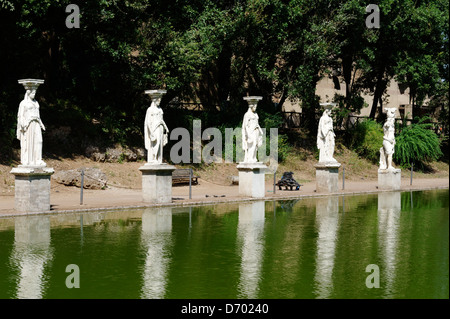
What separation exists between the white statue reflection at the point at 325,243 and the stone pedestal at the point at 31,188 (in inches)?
299

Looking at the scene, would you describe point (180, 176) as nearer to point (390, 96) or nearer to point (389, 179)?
point (389, 179)

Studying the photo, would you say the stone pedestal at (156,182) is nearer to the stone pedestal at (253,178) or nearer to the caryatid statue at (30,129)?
the stone pedestal at (253,178)

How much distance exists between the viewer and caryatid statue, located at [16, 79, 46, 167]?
16750 millimetres

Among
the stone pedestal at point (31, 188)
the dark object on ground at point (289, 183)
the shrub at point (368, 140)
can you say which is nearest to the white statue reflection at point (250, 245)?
the stone pedestal at point (31, 188)

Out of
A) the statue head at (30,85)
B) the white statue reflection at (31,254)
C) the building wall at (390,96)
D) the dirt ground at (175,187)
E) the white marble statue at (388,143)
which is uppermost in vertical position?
the building wall at (390,96)

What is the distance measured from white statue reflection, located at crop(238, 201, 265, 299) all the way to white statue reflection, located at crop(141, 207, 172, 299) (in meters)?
1.23

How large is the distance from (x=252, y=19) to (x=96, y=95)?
361 inches

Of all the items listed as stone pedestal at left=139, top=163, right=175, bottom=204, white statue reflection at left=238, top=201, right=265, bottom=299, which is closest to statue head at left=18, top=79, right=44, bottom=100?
stone pedestal at left=139, top=163, right=175, bottom=204

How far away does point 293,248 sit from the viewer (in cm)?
1209

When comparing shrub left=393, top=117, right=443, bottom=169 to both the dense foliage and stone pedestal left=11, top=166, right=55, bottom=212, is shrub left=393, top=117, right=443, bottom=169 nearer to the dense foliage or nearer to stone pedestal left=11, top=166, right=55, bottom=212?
the dense foliage

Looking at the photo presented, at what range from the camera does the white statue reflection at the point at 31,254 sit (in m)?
8.72

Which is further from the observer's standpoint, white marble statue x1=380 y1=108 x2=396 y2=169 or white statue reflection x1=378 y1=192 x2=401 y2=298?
white marble statue x1=380 y1=108 x2=396 y2=169

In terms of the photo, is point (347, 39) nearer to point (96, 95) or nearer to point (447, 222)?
point (96, 95)

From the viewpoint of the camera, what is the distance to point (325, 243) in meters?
12.7
